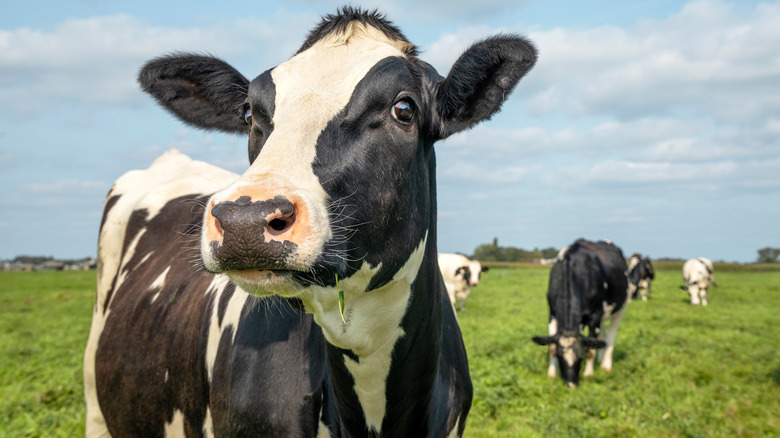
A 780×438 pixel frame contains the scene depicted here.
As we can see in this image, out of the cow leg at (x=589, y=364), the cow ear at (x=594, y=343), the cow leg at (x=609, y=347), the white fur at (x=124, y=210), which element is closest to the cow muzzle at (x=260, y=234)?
the white fur at (x=124, y=210)

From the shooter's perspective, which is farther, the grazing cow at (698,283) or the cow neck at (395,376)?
the grazing cow at (698,283)

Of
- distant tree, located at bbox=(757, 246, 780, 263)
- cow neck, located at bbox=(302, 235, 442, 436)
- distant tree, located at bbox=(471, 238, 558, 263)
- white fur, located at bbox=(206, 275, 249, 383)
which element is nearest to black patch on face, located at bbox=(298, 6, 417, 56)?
cow neck, located at bbox=(302, 235, 442, 436)

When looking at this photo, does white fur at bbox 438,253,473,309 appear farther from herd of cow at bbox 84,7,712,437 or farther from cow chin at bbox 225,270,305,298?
cow chin at bbox 225,270,305,298

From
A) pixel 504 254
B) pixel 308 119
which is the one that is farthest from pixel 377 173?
pixel 504 254

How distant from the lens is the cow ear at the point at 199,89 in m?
3.32

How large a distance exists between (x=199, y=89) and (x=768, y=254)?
114m

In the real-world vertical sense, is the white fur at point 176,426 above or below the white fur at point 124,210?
below

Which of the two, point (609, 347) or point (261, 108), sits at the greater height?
point (261, 108)

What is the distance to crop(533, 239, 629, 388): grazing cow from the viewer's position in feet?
32.1

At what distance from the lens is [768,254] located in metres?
96.2

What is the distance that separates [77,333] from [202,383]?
1450cm

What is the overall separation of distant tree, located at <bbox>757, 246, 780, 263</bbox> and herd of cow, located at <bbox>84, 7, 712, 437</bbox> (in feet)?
360

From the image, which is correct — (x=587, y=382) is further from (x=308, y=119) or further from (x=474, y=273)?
(x=474, y=273)

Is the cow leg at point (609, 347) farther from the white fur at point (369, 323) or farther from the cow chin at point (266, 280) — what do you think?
the cow chin at point (266, 280)
